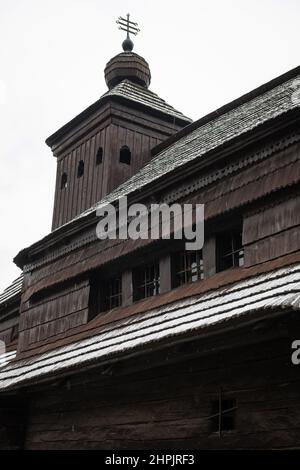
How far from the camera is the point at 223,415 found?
25.5 feet

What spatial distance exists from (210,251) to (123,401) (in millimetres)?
2444

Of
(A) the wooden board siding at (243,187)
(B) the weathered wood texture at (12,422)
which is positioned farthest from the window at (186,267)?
(B) the weathered wood texture at (12,422)

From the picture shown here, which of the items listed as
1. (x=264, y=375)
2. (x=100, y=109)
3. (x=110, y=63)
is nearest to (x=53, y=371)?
(x=264, y=375)

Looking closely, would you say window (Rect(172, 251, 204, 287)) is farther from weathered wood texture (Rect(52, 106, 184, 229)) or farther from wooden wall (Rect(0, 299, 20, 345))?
wooden wall (Rect(0, 299, 20, 345))

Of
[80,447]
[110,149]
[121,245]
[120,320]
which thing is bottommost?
[80,447]

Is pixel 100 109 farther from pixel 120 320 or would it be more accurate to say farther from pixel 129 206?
pixel 120 320

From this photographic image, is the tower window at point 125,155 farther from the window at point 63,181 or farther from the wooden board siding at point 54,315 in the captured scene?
the wooden board siding at point 54,315

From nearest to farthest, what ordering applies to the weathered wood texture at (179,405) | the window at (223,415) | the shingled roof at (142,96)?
the weathered wood texture at (179,405) → the window at (223,415) → the shingled roof at (142,96)

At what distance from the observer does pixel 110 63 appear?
58.0ft

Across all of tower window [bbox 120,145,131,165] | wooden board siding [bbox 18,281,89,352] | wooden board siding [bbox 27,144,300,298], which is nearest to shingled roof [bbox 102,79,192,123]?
tower window [bbox 120,145,131,165]

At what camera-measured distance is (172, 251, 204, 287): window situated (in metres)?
9.66

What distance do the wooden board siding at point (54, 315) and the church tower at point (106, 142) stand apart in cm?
271

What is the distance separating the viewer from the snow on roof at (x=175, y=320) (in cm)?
668

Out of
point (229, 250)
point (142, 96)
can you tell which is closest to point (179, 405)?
point (229, 250)
